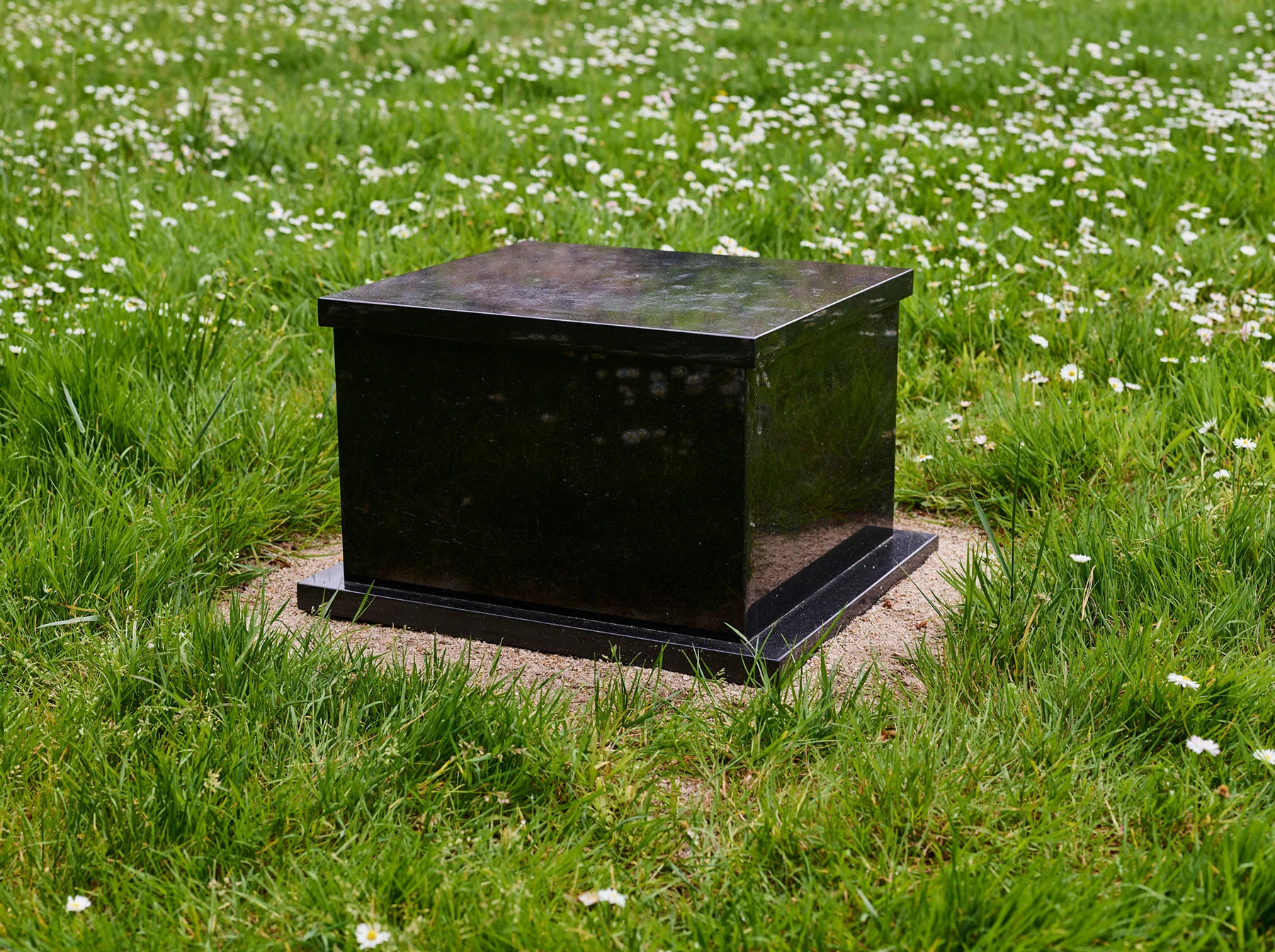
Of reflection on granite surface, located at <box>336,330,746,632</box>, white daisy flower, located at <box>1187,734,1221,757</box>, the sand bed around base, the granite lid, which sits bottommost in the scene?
the sand bed around base

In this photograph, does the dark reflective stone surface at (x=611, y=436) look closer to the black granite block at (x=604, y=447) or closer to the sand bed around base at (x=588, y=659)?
the black granite block at (x=604, y=447)

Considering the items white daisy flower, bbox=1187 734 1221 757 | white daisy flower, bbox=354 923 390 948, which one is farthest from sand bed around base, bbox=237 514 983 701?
white daisy flower, bbox=354 923 390 948

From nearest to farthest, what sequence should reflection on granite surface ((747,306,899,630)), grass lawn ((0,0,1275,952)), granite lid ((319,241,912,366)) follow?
grass lawn ((0,0,1275,952)) < granite lid ((319,241,912,366)) < reflection on granite surface ((747,306,899,630))

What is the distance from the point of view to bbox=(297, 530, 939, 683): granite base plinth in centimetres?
276

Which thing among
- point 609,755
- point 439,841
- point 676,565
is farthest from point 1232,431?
point 439,841

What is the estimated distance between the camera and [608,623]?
288 cm

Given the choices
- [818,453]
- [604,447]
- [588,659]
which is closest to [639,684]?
[588,659]

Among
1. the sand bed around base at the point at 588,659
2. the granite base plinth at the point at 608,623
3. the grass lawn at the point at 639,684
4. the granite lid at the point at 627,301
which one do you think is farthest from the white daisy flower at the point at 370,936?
the granite lid at the point at 627,301

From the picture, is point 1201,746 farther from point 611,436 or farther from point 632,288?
point 632,288

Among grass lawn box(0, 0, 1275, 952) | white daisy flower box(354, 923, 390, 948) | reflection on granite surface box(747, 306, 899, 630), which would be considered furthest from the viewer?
reflection on granite surface box(747, 306, 899, 630)

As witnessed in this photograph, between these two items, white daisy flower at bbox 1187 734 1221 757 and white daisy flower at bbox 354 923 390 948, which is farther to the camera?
white daisy flower at bbox 1187 734 1221 757

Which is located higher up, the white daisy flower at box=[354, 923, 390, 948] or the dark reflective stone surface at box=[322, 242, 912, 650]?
the dark reflective stone surface at box=[322, 242, 912, 650]

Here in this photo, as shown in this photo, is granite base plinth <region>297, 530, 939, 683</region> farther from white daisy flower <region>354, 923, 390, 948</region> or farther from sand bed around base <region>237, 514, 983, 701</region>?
white daisy flower <region>354, 923, 390, 948</region>

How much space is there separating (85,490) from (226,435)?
0.43 metres
